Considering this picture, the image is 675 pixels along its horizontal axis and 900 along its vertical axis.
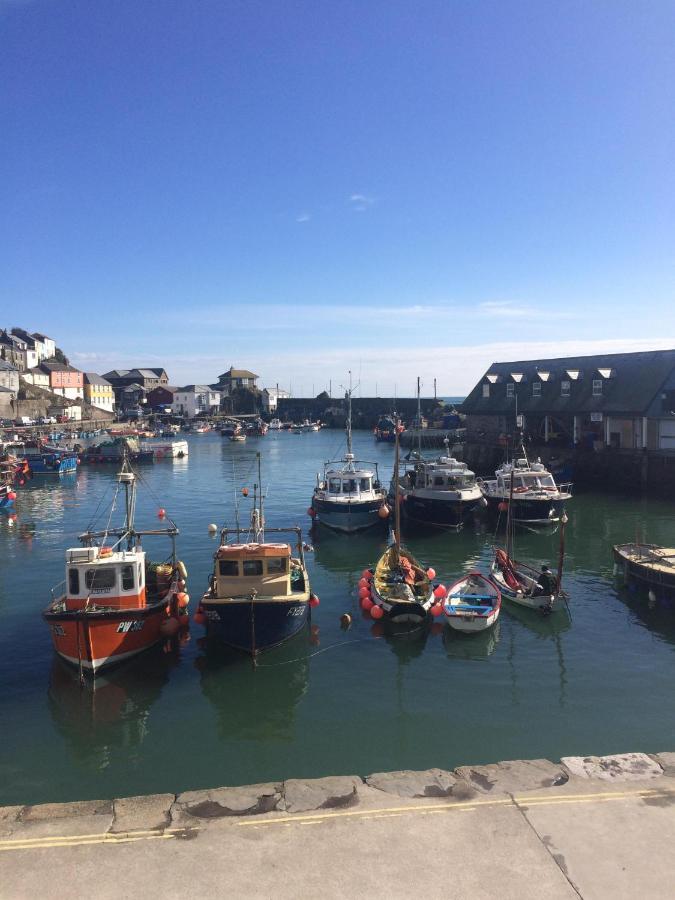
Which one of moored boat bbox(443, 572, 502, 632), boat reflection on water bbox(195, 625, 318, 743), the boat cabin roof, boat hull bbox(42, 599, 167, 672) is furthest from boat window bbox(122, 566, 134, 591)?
moored boat bbox(443, 572, 502, 632)

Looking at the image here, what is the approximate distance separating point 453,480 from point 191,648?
26.1 m

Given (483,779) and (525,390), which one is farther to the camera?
(525,390)

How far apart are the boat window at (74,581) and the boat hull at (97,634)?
0.78 m

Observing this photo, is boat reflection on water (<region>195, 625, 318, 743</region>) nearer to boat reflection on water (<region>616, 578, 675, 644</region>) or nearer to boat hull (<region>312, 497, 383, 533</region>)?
boat reflection on water (<region>616, 578, 675, 644</region>)

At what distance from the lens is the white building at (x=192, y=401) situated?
571ft

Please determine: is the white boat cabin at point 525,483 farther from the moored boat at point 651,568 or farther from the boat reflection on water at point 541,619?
the boat reflection on water at point 541,619

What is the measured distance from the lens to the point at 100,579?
21484 millimetres

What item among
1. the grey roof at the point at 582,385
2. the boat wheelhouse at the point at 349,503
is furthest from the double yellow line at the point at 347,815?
the grey roof at the point at 582,385

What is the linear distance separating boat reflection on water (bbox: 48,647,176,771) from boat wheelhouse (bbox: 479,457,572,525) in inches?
1061

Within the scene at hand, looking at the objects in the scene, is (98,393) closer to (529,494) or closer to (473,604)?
(529,494)

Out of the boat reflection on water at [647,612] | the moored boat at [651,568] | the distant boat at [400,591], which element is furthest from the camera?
the moored boat at [651,568]

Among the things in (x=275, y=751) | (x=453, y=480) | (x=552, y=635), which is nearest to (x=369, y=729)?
(x=275, y=751)

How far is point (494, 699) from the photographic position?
1944 centimetres

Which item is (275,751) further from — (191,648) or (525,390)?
(525,390)
